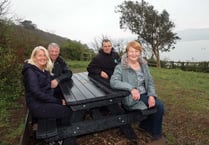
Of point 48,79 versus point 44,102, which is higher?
point 48,79

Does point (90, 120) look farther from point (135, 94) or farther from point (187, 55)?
point (187, 55)

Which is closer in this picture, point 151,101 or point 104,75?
point 151,101

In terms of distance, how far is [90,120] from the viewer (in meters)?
4.62

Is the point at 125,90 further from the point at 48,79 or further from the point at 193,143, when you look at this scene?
the point at 193,143

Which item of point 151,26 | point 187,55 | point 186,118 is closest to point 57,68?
point 186,118

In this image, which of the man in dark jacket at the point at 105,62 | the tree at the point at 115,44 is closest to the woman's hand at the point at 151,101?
the man in dark jacket at the point at 105,62

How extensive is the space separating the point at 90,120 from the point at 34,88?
100cm

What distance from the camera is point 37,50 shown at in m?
4.82

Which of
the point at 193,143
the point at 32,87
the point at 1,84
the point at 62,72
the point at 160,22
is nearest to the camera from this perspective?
the point at 32,87

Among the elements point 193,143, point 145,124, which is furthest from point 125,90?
point 193,143

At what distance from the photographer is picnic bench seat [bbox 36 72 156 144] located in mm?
4164

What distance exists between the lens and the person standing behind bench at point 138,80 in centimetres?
477

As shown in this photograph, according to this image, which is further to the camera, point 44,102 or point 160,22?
point 160,22

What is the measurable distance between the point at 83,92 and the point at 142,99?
0.96m
